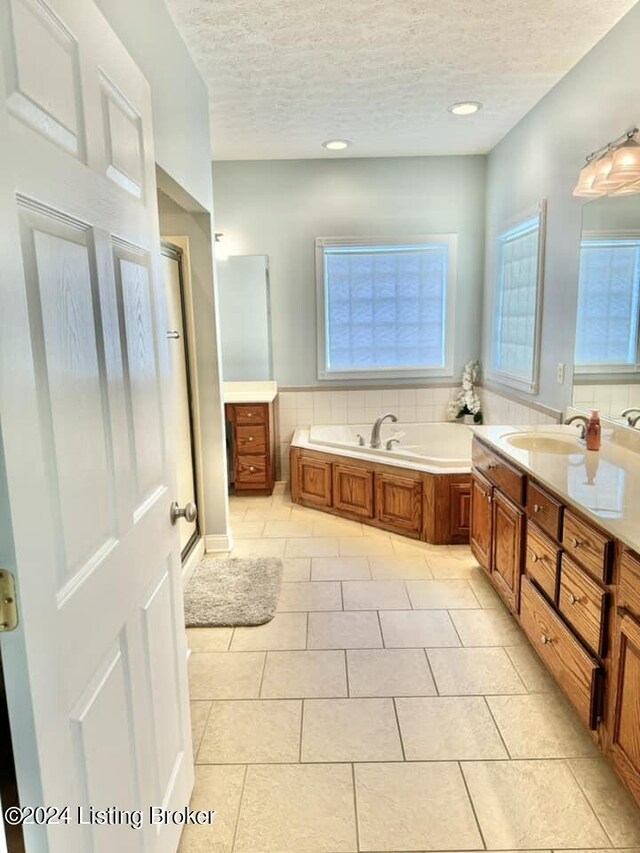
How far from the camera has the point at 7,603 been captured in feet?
2.33

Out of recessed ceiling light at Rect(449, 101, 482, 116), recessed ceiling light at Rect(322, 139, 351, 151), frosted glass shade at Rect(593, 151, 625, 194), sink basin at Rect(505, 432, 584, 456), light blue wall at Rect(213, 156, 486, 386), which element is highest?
recessed ceiling light at Rect(322, 139, 351, 151)

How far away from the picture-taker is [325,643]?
7.95 feet

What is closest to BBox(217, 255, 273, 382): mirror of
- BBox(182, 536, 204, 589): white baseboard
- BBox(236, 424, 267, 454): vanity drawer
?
BBox(236, 424, 267, 454): vanity drawer

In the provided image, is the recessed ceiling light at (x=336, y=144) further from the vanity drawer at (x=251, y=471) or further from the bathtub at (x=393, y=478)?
the vanity drawer at (x=251, y=471)

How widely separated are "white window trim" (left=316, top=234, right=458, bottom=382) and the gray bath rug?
199 centimetres

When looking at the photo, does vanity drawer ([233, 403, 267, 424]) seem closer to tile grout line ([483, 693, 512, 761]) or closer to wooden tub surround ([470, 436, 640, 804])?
wooden tub surround ([470, 436, 640, 804])

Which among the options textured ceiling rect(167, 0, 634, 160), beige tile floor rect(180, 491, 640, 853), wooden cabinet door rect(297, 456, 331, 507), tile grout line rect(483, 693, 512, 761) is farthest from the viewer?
wooden cabinet door rect(297, 456, 331, 507)

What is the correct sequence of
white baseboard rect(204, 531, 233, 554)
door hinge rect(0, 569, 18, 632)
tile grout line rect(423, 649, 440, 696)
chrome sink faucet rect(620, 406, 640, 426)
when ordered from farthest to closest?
1. white baseboard rect(204, 531, 233, 554)
2. chrome sink faucet rect(620, 406, 640, 426)
3. tile grout line rect(423, 649, 440, 696)
4. door hinge rect(0, 569, 18, 632)

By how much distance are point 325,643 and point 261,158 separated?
12.3 ft

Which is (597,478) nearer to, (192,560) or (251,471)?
(192,560)

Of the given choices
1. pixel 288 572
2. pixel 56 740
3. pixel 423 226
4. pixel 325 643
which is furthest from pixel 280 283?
pixel 56 740

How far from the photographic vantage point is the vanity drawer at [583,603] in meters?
1.62

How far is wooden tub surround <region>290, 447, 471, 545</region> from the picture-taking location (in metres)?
3.45

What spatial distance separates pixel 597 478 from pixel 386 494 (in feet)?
6.11
